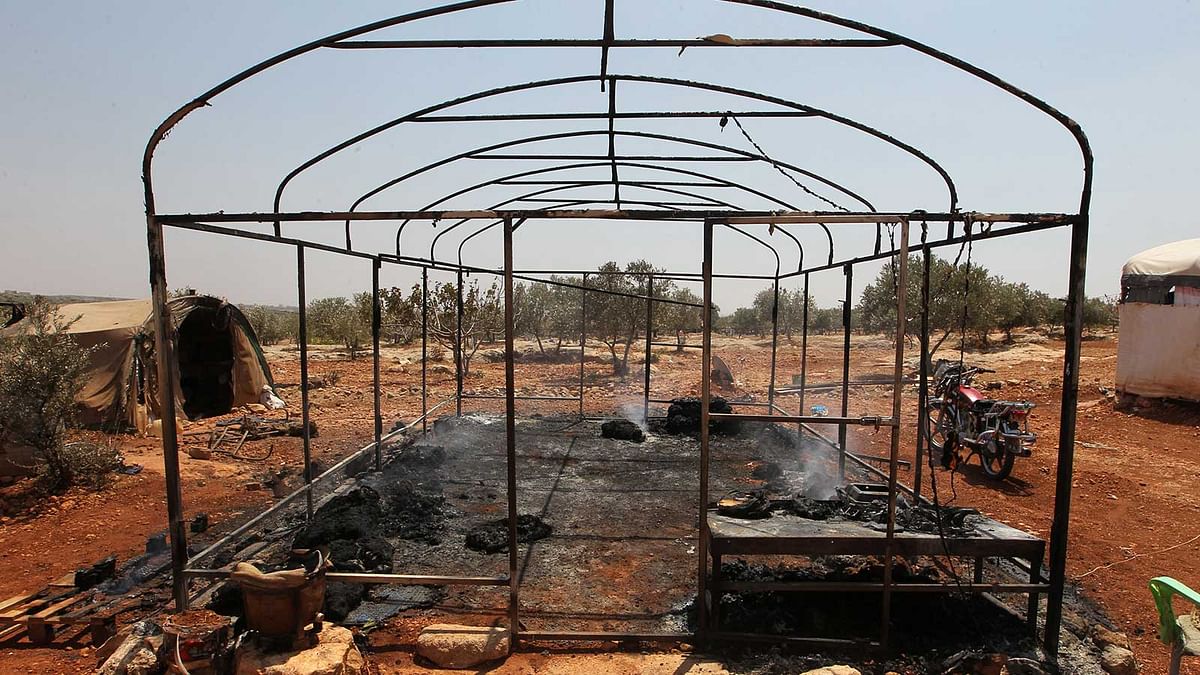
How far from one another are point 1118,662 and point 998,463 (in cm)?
538

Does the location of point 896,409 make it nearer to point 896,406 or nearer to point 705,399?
point 896,406

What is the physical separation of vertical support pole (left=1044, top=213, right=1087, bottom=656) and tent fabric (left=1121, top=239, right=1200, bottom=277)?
1274 centimetres

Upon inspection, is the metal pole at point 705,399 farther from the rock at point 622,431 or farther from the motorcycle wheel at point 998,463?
the rock at point 622,431

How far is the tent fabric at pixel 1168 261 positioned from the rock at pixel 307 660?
17064mm

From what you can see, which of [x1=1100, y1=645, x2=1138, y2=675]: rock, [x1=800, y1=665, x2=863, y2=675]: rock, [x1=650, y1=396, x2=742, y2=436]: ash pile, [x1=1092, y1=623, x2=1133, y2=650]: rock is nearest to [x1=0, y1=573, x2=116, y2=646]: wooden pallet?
[x1=800, y1=665, x2=863, y2=675]: rock

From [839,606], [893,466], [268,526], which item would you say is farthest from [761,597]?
[268,526]

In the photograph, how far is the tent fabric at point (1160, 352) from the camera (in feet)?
41.1

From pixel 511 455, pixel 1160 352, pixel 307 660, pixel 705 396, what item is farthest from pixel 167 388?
pixel 1160 352

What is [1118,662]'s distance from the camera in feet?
13.5

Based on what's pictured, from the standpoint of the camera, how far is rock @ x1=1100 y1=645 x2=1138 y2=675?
4.08 metres

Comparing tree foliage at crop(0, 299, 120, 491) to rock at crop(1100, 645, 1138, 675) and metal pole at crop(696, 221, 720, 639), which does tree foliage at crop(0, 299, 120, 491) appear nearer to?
metal pole at crop(696, 221, 720, 639)

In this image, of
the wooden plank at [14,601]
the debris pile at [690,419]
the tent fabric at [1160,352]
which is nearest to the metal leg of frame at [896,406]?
the wooden plank at [14,601]

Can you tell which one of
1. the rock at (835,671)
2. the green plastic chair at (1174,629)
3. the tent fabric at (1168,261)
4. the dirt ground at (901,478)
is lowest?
the dirt ground at (901,478)

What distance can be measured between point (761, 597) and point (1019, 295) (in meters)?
29.1
